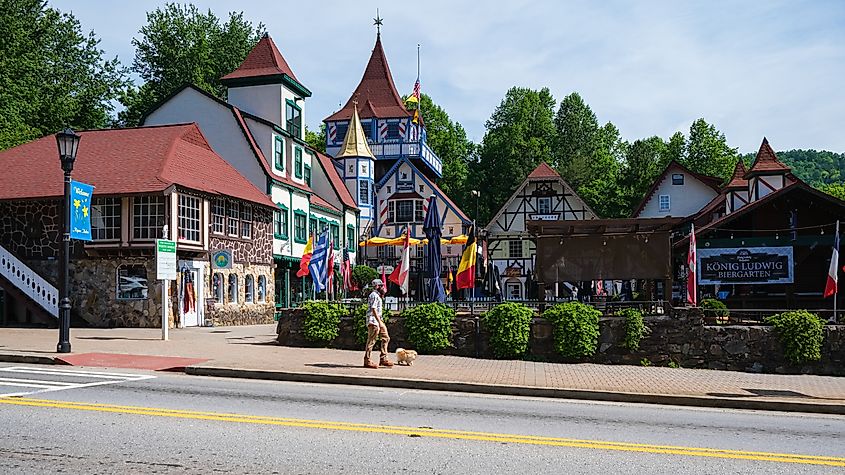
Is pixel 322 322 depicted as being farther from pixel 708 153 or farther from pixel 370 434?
pixel 708 153

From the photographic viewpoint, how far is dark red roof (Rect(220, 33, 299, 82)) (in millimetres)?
37594

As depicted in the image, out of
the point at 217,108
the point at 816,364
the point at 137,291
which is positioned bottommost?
the point at 816,364

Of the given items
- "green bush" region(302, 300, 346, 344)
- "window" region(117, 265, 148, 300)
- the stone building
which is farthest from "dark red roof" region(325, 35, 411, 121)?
"green bush" region(302, 300, 346, 344)

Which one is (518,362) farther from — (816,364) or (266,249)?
(266,249)

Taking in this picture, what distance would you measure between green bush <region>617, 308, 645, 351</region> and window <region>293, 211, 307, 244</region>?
74.5 feet

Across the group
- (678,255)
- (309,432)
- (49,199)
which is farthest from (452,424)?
(678,255)

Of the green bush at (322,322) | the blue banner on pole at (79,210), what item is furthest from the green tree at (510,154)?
the blue banner on pole at (79,210)

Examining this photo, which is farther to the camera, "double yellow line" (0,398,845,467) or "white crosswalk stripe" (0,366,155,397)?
"white crosswalk stripe" (0,366,155,397)

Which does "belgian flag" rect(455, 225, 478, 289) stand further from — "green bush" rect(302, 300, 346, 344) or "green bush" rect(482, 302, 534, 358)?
"green bush" rect(302, 300, 346, 344)

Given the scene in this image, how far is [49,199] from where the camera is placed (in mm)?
25391

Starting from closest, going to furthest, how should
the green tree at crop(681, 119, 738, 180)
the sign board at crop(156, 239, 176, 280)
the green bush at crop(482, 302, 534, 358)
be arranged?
the green bush at crop(482, 302, 534, 358) < the sign board at crop(156, 239, 176, 280) < the green tree at crop(681, 119, 738, 180)

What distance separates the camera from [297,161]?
128ft

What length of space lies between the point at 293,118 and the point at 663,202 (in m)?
30.4

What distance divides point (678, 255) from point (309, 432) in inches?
1297
